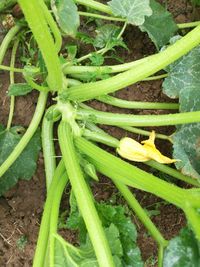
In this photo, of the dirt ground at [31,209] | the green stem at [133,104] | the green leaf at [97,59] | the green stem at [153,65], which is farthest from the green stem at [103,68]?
the dirt ground at [31,209]

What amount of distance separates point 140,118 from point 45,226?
2.21 feet

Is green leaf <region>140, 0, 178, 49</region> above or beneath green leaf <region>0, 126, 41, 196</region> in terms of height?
above

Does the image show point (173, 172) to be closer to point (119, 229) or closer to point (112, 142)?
point (112, 142)

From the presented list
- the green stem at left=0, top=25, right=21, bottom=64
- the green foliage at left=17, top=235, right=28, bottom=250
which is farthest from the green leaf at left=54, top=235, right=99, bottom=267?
the green stem at left=0, top=25, right=21, bottom=64

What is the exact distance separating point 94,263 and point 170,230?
1.03m

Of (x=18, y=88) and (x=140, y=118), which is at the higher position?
(x=18, y=88)

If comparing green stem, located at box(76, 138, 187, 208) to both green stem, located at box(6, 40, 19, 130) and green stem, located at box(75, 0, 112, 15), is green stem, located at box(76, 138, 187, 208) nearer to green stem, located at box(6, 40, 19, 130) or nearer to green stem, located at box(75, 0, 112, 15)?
green stem, located at box(6, 40, 19, 130)

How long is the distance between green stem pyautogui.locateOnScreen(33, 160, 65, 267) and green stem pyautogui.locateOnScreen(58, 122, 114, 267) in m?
0.20

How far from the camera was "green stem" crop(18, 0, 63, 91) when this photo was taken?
2.55 m

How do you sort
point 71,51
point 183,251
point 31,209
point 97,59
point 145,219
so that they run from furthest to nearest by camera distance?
point 31,209
point 71,51
point 97,59
point 145,219
point 183,251

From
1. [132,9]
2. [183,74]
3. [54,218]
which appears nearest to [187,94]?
[183,74]

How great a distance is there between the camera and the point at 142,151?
3.05m

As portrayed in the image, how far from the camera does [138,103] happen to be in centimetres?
336

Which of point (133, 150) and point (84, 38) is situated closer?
point (133, 150)
